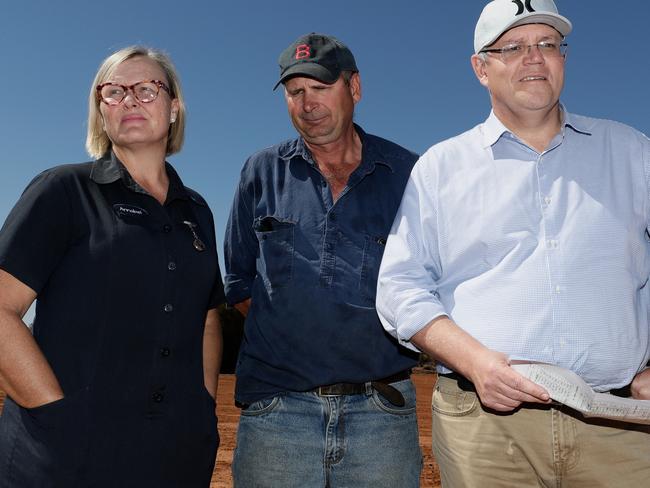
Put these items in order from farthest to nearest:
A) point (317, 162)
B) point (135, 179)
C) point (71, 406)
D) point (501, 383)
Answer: point (317, 162)
point (135, 179)
point (71, 406)
point (501, 383)

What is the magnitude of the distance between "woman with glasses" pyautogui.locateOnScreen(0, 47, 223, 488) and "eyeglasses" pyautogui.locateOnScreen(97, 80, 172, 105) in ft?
0.17

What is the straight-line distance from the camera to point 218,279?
3111 millimetres

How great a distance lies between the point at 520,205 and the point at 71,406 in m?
1.73

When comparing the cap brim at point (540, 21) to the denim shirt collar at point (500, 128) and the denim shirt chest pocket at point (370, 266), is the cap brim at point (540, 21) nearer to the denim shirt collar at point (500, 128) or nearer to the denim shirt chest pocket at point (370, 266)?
the denim shirt collar at point (500, 128)

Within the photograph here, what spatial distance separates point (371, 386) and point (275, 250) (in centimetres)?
77

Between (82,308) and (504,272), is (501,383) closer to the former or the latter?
(504,272)

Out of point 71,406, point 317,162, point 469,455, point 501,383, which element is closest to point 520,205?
point 501,383

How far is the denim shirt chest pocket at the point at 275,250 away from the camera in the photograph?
10.9 feet

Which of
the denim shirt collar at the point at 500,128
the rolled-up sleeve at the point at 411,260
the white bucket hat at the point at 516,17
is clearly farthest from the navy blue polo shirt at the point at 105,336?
the white bucket hat at the point at 516,17

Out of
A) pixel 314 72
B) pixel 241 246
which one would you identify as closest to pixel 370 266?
pixel 241 246

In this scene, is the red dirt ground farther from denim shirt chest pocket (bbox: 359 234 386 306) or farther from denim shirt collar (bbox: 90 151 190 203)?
denim shirt collar (bbox: 90 151 190 203)

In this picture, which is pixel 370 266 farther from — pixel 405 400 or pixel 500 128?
pixel 500 128

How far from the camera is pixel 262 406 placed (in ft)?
11.0

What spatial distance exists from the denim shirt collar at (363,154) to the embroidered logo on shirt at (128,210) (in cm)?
106
